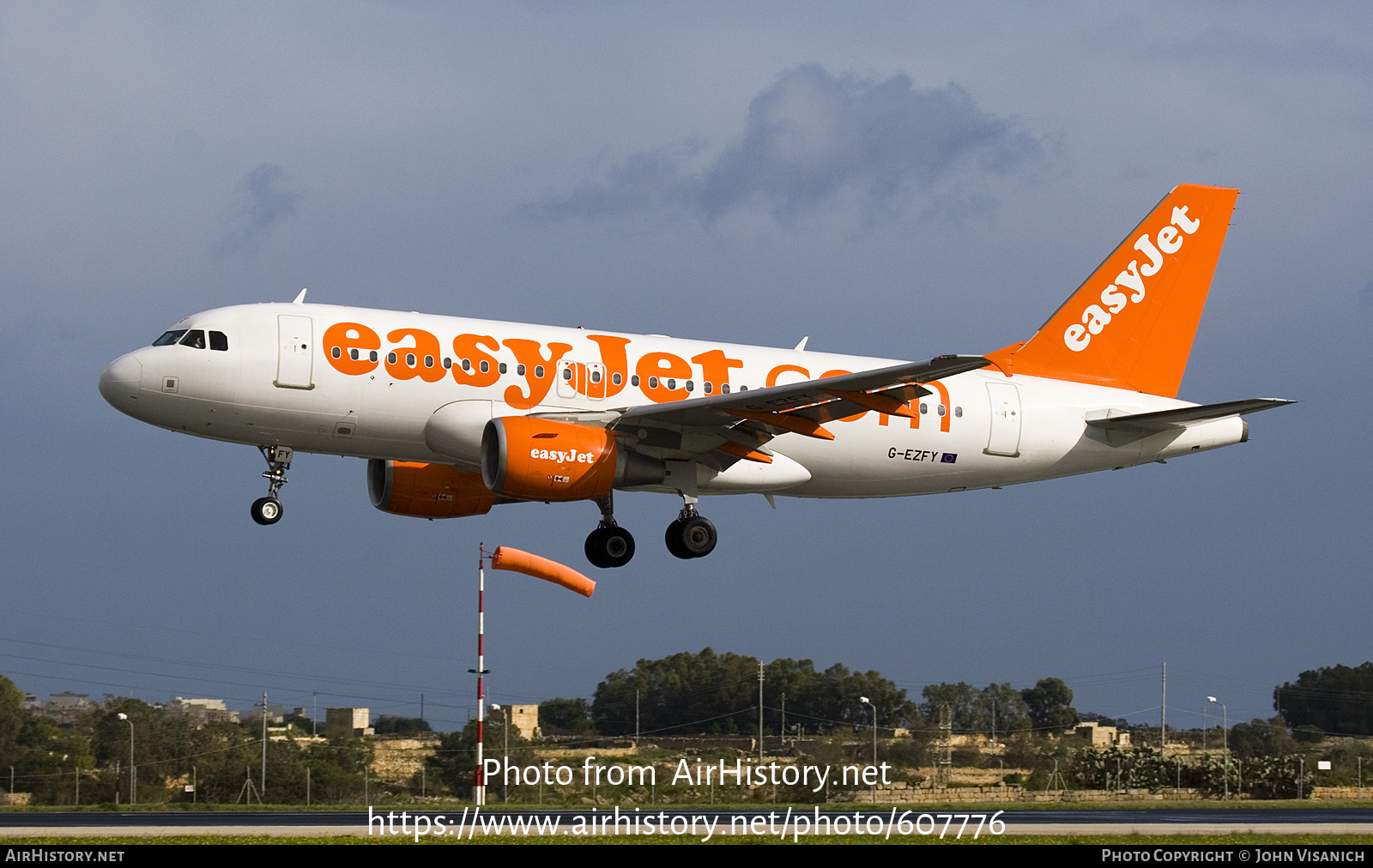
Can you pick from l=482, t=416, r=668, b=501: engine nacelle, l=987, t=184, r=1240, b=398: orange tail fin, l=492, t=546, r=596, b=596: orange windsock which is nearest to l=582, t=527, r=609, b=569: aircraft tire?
l=482, t=416, r=668, b=501: engine nacelle

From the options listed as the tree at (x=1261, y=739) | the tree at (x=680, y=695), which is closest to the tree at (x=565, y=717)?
the tree at (x=680, y=695)

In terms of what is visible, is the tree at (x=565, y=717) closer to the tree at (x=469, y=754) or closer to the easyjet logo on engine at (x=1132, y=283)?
the tree at (x=469, y=754)

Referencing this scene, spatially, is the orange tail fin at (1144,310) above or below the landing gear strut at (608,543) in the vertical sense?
above

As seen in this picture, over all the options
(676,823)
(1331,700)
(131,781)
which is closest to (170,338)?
(676,823)

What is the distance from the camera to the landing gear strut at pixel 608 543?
36781 mm

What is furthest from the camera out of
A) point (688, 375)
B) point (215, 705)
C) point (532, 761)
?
point (215, 705)

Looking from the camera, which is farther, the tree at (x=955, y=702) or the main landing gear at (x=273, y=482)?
the tree at (x=955, y=702)

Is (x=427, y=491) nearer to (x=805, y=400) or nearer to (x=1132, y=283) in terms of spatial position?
(x=805, y=400)

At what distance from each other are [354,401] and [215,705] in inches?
1592

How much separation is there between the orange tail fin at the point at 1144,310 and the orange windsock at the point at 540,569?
21.6m

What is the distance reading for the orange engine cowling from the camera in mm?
37688

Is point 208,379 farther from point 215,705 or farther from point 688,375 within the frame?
point 215,705
